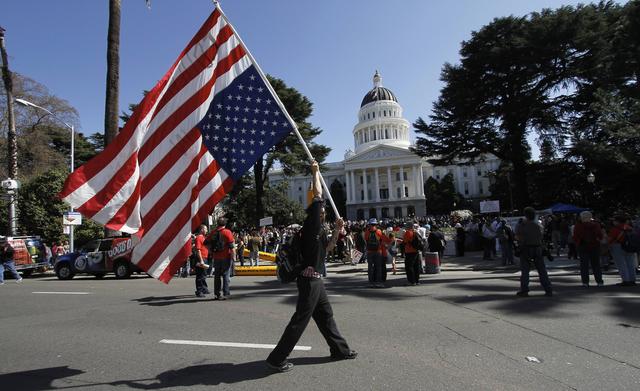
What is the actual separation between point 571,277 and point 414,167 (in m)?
91.6

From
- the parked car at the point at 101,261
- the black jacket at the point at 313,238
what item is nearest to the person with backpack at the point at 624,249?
the black jacket at the point at 313,238

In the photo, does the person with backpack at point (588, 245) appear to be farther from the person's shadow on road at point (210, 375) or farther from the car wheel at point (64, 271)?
the car wheel at point (64, 271)

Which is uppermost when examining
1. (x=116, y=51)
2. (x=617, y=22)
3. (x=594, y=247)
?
(x=617, y=22)

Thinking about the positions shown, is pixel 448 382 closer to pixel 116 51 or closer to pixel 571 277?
pixel 571 277

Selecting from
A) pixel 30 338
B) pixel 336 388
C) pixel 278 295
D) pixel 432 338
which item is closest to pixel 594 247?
pixel 432 338

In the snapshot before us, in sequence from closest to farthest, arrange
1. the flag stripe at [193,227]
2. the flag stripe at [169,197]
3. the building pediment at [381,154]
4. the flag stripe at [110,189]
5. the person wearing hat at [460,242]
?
the flag stripe at [110,189] → the flag stripe at [193,227] → the flag stripe at [169,197] → the person wearing hat at [460,242] → the building pediment at [381,154]

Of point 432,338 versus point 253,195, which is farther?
point 253,195

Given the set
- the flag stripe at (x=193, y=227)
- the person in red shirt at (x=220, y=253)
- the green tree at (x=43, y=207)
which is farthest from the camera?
the green tree at (x=43, y=207)

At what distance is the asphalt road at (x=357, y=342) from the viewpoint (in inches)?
168

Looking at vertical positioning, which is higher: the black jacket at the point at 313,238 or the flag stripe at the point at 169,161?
the flag stripe at the point at 169,161

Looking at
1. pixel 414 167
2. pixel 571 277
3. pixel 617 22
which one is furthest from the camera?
pixel 414 167

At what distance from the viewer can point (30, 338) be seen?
6.43 m

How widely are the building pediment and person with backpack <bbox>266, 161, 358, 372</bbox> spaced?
97.5 m

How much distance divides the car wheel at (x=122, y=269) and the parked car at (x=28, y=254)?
5956 mm
